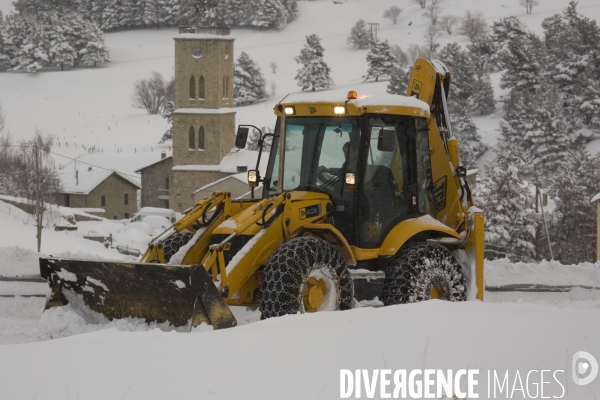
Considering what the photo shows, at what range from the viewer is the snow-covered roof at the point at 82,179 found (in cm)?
6856

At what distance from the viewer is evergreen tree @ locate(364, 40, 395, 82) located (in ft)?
295

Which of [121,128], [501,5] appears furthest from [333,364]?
[501,5]

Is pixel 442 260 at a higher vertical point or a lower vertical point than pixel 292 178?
lower

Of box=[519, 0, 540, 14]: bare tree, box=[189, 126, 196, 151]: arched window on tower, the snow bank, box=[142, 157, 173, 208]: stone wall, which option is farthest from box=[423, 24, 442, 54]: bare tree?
the snow bank

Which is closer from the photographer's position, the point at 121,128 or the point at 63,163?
the point at 63,163

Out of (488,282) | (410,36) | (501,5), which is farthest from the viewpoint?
(501,5)

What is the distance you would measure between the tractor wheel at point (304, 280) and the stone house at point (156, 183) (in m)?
62.0

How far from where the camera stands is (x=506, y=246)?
3994cm

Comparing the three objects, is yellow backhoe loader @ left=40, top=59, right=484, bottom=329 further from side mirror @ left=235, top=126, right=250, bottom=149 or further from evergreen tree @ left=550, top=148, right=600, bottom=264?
evergreen tree @ left=550, top=148, right=600, bottom=264

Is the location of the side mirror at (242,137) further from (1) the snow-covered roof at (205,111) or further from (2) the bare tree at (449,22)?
(2) the bare tree at (449,22)

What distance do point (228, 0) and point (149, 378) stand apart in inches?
4445

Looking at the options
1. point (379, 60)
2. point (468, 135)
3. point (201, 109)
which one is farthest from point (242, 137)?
point (379, 60)

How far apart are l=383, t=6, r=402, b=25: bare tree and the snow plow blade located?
112088mm

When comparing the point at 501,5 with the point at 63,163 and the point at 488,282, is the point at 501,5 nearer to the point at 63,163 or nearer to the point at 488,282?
the point at 63,163
